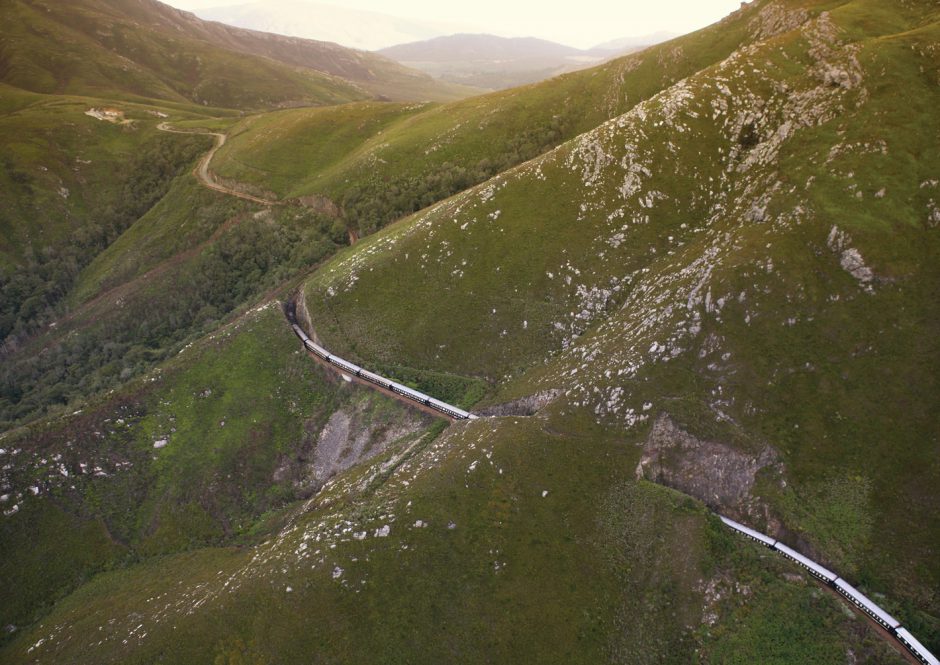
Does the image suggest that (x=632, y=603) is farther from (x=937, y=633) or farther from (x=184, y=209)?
(x=184, y=209)

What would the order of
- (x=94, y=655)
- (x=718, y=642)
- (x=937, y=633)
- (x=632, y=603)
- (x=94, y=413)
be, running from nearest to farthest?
(x=937, y=633), (x=718, y=642), (x=632, y=603), (x=94, y=655), (x=94, y=413)

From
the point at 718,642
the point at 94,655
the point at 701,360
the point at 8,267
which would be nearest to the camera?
the point at 718,642

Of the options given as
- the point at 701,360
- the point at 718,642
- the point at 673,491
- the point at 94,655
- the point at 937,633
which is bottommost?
the point at 94,655

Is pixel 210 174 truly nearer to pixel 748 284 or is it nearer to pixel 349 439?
pixel 349 439

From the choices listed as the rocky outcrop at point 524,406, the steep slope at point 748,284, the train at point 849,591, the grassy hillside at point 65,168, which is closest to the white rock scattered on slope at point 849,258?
the steep slope at point 748,284

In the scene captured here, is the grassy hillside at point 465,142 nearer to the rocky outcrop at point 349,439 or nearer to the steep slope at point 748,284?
the steep slope at point 748,284

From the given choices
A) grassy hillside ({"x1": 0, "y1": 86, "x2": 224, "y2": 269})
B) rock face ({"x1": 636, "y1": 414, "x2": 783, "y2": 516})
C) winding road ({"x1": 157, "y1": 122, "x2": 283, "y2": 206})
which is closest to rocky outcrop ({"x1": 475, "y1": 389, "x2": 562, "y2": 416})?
rock face ({"x1": 636, "y1": 414, "x2": 783, "y2": 516})

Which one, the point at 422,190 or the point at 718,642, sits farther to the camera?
the point at 422,190

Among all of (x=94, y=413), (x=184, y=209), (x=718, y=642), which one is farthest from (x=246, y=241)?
(x=718, y=642)
